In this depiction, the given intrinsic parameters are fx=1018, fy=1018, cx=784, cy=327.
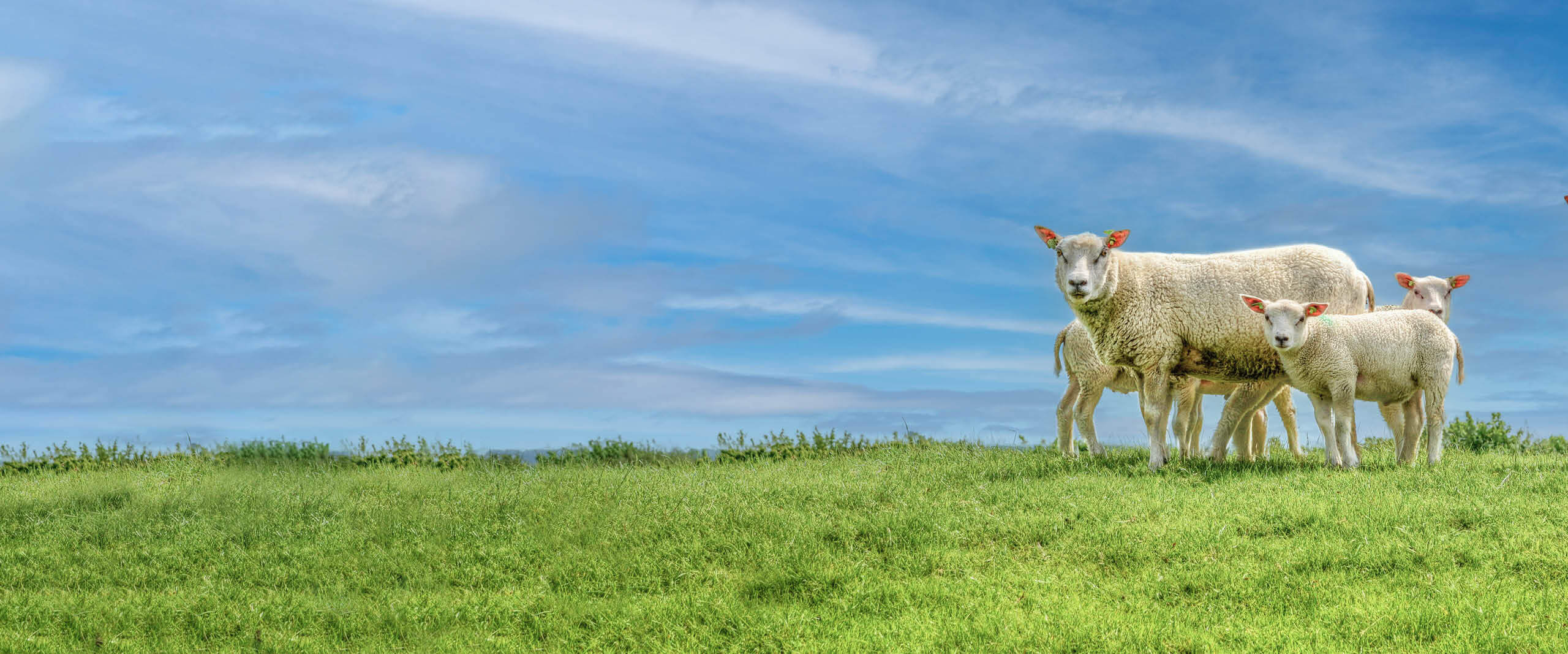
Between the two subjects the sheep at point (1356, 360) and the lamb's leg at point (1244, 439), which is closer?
the sheep at point (1356, 360)

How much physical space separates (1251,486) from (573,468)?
920cm

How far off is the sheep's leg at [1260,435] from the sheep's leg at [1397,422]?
1507mm

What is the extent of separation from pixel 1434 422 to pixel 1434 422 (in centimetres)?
1

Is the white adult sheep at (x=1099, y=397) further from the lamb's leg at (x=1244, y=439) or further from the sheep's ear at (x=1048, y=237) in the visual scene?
the sheep's ear at (x=1048, y=237)

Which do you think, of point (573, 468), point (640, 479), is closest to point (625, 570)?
point (640, 479)

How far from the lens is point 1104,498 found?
10672mm

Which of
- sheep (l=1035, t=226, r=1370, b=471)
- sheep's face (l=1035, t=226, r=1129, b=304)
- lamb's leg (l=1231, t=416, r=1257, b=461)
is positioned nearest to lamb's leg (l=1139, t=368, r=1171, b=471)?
sheep (l=1035, t=226, r=1370, b=471)

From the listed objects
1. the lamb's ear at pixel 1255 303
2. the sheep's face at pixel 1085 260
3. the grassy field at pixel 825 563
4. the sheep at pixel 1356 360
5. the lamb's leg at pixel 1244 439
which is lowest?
the grassy field at pixel 825 563

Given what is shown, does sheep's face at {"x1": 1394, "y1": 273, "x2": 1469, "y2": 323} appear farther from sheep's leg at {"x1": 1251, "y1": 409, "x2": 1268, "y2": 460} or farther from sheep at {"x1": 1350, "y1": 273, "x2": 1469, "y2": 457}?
sheep's leg at {"x1": 1251, "y1": 409, "x2": 1268, "y2": 460}

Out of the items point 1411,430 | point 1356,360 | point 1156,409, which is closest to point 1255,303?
point 1356,360

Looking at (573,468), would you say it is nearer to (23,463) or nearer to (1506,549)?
(23,463)

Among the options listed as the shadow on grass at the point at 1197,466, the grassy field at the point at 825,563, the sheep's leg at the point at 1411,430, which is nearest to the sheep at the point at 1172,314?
the shadow on grass at the point at 1197,466

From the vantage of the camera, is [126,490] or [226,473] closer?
[126,490]

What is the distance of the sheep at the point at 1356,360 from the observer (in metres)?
12.3
